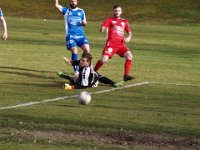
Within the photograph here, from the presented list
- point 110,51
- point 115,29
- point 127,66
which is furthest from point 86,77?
point 115,29

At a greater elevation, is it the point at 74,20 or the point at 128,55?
the point at 74,20

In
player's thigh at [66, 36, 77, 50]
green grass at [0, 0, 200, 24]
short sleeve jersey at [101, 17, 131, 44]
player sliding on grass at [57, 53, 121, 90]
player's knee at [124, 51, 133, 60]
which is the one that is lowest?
green grass at [0, 0, 200, 24]

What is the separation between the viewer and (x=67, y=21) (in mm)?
21688

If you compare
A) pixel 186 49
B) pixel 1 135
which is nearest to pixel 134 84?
pixel 1 135

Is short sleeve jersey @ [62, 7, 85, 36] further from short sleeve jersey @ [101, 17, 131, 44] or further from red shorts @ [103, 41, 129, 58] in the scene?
red shorts @ [103, 41, 129, 58]

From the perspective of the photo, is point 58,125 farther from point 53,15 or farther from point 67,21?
point 53,15

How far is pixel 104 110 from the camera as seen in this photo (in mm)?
14422

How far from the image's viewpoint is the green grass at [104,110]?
11000 millimetres

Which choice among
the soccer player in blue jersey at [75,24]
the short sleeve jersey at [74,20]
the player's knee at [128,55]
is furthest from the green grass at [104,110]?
the short sleeve jersey at [74,20]

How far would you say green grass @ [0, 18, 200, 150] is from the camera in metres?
11.0

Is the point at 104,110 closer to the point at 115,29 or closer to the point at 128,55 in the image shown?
the point at 128,55

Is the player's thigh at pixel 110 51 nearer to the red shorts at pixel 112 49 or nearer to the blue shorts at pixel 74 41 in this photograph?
the red shorts at pixel 112 49

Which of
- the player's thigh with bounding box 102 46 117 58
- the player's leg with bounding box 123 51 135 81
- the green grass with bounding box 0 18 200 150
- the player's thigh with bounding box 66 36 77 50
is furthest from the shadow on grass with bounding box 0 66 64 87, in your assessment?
the player's leg with bounding box 123 51 135 81

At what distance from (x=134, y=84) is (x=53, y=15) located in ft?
185
